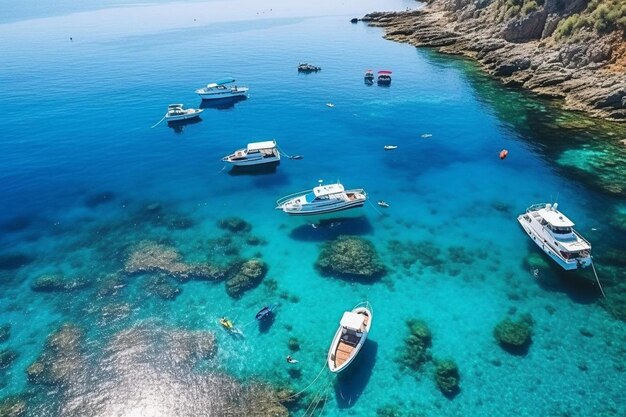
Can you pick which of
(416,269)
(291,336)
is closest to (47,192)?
(291,336)

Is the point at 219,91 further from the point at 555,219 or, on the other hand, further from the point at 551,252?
the point at 551,252

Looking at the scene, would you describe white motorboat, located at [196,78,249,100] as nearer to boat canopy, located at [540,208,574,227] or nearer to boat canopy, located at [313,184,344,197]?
boat canopy, located at [313,184,344,197]

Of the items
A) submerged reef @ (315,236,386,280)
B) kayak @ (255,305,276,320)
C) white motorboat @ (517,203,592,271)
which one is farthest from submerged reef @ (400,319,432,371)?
white motorboat @ (517,203,592,271)

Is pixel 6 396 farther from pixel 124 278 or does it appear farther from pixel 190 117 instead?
pixel 190 117

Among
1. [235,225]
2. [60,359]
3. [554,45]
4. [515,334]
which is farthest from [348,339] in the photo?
[554,45]

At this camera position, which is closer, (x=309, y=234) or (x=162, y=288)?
(x=162, y=288)

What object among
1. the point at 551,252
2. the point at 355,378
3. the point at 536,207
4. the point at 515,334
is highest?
the point at 536,207

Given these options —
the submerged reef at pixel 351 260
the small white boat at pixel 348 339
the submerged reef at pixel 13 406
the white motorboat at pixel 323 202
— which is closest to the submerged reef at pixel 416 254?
the submerged reef at pixel 351 260
